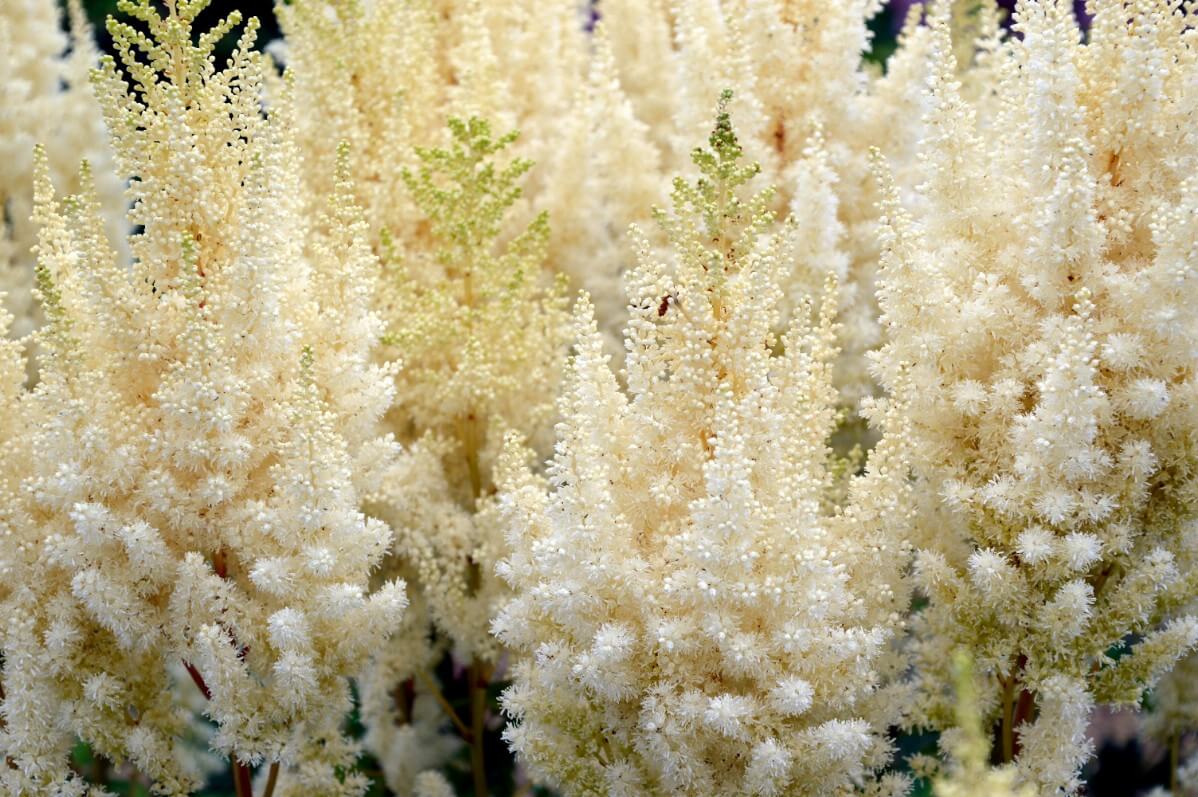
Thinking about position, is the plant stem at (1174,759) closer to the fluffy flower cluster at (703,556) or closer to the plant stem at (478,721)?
the fluffy flower cluster at (703,556)

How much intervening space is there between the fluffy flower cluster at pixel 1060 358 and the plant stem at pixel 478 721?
1.12 meters

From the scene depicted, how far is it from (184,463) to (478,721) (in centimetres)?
112

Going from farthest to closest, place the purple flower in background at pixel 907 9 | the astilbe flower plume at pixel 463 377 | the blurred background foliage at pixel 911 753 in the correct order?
the purple flower in background at pixel 907 9 → the blurred background foliage at pixel 911 753 → the astilbe flower plume at pixel 463 377

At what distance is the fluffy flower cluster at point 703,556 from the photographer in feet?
6.46

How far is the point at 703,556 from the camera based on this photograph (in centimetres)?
193

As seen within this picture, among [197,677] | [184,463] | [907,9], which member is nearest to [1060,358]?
[184,463]

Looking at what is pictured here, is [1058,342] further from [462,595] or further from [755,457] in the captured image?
[462,595]

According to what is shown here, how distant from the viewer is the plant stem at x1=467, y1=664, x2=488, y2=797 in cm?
291

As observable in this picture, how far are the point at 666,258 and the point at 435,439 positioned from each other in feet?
2.24

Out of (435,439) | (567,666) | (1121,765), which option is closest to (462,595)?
(435,439)

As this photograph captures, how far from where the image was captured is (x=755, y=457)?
200 cm

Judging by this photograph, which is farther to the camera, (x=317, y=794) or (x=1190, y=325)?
(x=317, y=794)

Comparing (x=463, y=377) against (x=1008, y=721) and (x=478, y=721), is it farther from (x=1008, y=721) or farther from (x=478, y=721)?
(x=1008, y=721)

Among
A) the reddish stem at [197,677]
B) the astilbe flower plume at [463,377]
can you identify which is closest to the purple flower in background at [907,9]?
the astilbe flower plume at [463,377]
